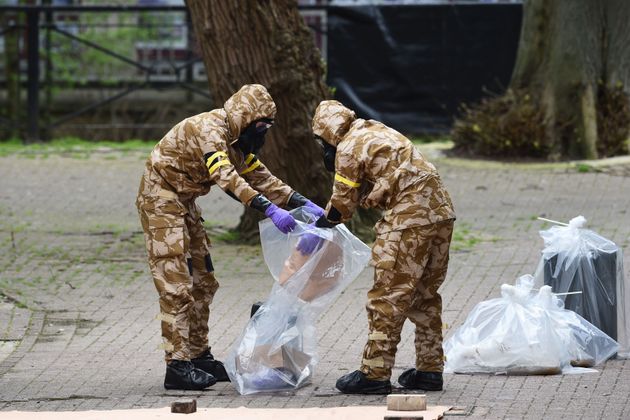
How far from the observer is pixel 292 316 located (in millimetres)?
7141

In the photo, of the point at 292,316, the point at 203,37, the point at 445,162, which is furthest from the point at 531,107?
the point at 292,316

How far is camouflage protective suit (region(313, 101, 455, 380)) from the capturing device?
6793 millimetres

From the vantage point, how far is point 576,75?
592 inches

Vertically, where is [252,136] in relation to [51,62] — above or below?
above

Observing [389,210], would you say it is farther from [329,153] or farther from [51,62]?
[51,62]

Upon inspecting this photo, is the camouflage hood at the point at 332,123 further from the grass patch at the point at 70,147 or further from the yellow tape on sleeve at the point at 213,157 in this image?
the grass patch at the point at 70,147

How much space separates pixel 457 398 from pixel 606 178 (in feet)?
25.8

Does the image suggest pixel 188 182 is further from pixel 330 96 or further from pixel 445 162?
pixel 445 162

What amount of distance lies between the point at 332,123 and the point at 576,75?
8.67 meters

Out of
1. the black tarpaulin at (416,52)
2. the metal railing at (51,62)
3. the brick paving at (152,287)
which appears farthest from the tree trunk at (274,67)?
the metal railing at (51,62)

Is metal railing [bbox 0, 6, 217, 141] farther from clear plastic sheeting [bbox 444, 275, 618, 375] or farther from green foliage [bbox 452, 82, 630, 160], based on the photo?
clear plastic sheeting [bbox 444, 275, 618, 375]

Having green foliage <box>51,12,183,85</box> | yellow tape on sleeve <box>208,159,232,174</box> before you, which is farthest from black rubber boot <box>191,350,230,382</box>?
green foliage <box>51,12,183,85</box>

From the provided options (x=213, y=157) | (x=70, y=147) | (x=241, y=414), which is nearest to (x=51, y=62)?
(x=70, y=147)

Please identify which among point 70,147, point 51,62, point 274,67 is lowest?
point 70,147
